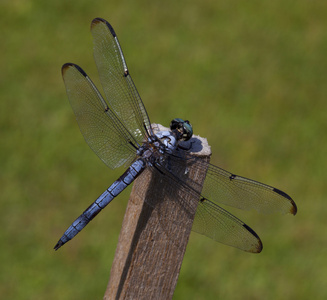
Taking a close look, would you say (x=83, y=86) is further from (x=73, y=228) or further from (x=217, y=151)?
(x=217, y=151)

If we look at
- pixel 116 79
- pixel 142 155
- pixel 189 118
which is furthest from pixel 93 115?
pixel 189 118

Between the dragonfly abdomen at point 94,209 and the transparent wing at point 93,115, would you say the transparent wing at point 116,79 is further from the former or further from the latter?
the dragonfly abdomen at point 94,209

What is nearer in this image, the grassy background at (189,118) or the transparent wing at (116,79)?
the transparent wing at (116,79)

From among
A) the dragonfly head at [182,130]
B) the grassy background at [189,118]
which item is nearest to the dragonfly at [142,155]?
the dragonfly head at [182,130]

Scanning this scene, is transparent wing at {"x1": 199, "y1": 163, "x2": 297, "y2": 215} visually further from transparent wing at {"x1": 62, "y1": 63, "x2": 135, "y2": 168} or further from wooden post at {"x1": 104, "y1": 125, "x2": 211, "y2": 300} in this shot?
transparent wing at {"x1": 62, "y1": 63, "x2": 135, "y2": 168}

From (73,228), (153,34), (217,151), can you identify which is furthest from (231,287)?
(153,34)

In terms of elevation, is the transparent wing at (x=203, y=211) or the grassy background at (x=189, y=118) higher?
the grassy background at (x=189, y=118)
